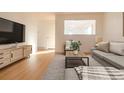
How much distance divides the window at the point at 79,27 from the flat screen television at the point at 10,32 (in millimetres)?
2906

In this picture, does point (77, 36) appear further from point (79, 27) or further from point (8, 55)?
point (8, 55)

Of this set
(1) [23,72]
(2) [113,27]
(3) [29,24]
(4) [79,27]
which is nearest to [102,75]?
(1) [23,72]

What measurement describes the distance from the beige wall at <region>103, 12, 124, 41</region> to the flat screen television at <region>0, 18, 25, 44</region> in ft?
12.5

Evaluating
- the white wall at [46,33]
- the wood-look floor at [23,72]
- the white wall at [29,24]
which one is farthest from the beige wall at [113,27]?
the white wall at [46,33]

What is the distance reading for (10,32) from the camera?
4875 millimetres

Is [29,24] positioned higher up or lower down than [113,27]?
higher up

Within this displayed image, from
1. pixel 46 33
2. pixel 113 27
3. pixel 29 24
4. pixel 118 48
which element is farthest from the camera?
pixel 46 33

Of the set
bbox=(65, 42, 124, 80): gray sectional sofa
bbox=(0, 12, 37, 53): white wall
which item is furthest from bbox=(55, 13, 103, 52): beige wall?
bbox=(65, 42, 124, 80): gray sectional sofa

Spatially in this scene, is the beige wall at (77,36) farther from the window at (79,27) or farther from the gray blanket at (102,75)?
the gray blanket at (102,75)

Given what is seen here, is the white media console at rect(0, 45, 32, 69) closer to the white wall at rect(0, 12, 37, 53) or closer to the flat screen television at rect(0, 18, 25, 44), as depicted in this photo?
the flat screen television at rect(0, 18, 25, 44)

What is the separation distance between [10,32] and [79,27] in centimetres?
429

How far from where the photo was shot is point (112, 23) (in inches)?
257

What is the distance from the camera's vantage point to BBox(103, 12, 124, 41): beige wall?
5441 mm
